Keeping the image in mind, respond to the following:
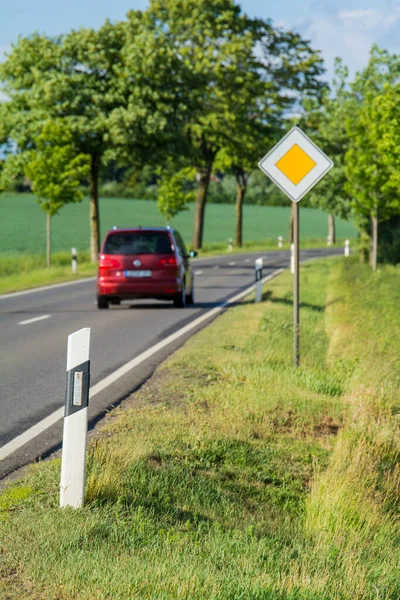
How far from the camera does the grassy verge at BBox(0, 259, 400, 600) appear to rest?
423 centimetres

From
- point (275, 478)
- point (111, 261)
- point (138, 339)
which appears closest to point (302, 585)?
point (275, 478)

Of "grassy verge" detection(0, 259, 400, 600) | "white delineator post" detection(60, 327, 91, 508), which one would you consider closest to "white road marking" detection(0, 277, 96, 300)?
"grassy verge" detection(0, 259, 400, 600)

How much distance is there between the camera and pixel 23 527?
495 cm

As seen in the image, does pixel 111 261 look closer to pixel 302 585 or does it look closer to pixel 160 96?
pixel 302 585

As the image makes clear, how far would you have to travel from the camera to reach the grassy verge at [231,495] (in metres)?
4.23

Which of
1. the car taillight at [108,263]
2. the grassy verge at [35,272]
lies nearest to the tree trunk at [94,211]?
the grassy verge at [35,272]

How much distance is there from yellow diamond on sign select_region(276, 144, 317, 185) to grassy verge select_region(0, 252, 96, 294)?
1626 centimetres

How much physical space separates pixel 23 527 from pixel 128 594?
A: 1.16 metres

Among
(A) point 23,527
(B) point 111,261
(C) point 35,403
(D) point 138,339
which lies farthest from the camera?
(B) point 111,261

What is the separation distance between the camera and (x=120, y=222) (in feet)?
300

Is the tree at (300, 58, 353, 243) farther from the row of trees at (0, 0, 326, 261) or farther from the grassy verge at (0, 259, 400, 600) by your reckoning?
the grassy verge at (0, 259, 400, 600)

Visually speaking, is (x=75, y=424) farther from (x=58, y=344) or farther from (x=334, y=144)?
(x=334, y=144)

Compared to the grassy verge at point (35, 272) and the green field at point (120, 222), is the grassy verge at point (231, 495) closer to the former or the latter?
the grassy verge at point (35, 272)

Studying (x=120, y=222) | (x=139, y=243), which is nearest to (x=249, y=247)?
(x=120, y=222)
